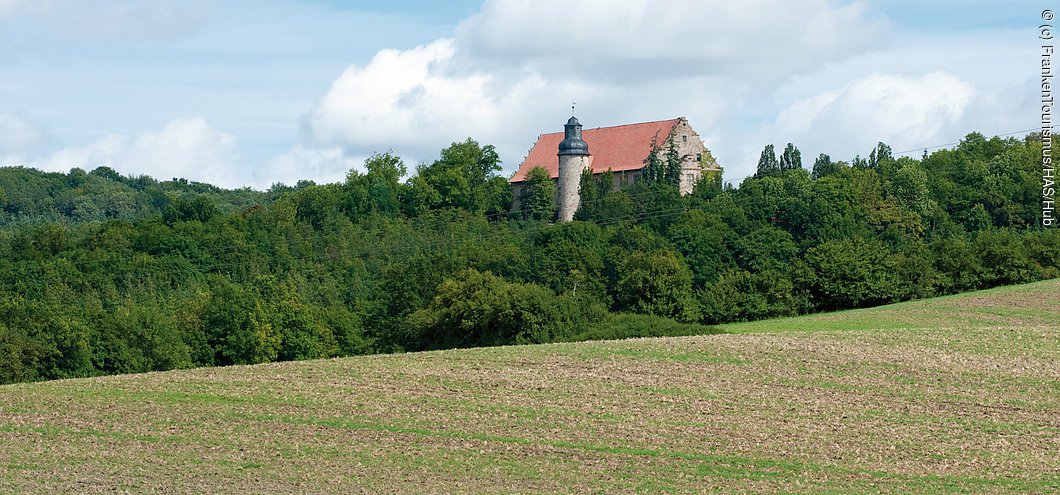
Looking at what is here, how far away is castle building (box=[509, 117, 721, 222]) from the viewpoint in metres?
130

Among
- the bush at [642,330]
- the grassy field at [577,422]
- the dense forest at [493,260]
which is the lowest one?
the grassy field at [577,422]

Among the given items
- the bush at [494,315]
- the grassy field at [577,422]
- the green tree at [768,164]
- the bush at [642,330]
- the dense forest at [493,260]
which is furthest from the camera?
the green tree at [768,164]

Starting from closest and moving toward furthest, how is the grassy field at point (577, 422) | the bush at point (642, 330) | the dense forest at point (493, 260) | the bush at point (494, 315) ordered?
the grassy field at point (577, 422) → the bush at point (642, 330) → the bush at point (494, 315) → the dense forest at point (493, 260)

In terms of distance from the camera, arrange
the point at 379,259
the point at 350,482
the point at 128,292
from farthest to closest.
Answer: the point at 379,259
the point at 128,292
the point at 350,482

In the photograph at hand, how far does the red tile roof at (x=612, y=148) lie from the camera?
13212cm

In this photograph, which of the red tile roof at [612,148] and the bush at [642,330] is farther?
the red tile roof at [612,148]

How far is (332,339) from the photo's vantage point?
78.7 meters

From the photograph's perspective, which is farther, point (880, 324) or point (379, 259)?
point (379, 259)

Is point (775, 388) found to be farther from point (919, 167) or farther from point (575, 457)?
point (919, 167)

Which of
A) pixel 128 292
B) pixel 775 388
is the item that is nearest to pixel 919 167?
pixel 128 292

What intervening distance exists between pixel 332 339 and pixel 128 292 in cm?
2145

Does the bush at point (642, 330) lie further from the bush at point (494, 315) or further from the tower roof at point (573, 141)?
the tower roof at point (573, 141)

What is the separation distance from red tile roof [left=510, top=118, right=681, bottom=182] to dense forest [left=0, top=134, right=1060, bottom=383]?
12.2 feet

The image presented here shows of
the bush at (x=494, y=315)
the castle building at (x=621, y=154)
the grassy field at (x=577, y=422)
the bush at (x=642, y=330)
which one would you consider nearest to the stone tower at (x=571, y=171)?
the castle building at (x=621, y=154)
